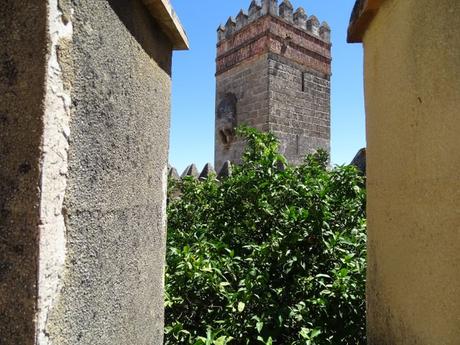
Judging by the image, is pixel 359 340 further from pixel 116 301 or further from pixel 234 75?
pixel 234 75

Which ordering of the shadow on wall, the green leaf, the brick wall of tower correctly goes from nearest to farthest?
the shadow on wall → the green leaf → the brick wall of tower

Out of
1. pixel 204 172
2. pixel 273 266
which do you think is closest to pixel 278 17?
pixel 204 172

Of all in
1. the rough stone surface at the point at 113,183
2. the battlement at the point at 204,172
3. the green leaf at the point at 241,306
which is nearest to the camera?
the rough stone surface at the point at 113,183

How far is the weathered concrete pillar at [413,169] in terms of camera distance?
1.08 metres

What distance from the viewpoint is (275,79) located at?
10.1 metres

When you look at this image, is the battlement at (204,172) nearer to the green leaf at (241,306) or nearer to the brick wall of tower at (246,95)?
the green leaf at (241,306)

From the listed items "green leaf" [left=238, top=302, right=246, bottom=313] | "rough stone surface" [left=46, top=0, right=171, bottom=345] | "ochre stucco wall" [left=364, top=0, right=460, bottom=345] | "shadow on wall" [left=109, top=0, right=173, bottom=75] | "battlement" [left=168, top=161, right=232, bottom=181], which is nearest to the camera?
"rough stone surface" [left=46, top=0, right=171, bottom=345]

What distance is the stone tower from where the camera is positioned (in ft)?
33.3

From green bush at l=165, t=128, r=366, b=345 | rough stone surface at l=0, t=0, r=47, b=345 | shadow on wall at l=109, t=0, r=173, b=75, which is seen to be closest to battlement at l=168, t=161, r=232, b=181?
green bush at l=165, t=128, r=366, b=345

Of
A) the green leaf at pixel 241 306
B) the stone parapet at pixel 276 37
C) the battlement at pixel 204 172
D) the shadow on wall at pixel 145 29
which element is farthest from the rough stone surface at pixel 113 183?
the stone parapet at pixel 276 37

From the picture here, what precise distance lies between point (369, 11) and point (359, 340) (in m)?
1.70

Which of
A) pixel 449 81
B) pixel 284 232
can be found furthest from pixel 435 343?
pixel 284 232

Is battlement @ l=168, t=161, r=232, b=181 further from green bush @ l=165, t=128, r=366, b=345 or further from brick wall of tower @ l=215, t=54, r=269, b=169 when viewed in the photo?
brick wall of tower @ l=215, t=54, r=269, b=169

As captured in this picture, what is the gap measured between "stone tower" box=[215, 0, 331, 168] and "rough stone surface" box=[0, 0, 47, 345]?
9.19m
